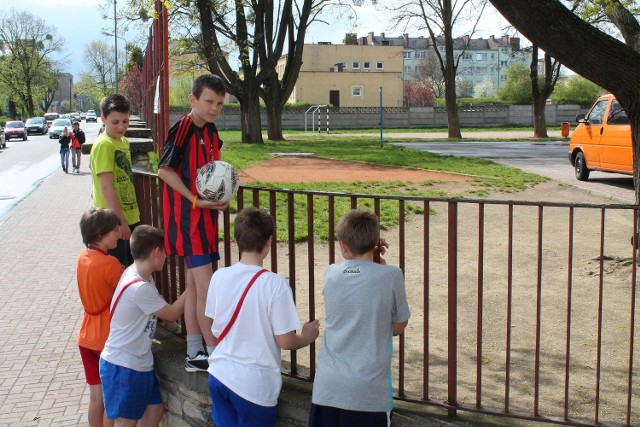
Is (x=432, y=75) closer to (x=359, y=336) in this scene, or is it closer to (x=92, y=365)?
(x=92, y=365)

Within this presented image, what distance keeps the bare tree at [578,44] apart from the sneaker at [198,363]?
3.87 metres

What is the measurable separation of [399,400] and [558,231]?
23.4ft

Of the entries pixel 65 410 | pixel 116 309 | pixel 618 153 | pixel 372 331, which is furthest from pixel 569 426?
pixel 618 153

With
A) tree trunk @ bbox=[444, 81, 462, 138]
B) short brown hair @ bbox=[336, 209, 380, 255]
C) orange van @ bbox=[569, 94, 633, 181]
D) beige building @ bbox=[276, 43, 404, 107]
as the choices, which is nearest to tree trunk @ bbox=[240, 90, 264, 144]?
tree trunk @ bbox=[444, 81, 462, 138]

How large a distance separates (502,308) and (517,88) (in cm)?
6253

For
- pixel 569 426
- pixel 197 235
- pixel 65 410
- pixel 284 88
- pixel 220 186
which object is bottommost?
pixel 65 410

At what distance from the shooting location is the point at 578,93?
211ft

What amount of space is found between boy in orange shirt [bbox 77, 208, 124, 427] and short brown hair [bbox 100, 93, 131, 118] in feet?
2.98

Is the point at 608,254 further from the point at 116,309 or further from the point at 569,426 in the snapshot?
the point at 116,309

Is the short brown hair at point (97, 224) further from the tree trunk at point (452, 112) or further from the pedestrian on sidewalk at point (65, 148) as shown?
the tree trunk at point (452, 112)

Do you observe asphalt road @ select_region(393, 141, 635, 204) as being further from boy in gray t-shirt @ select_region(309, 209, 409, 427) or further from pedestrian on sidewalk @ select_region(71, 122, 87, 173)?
pedestrian on sidewalk @ select_region(71, 122, 87, 173)

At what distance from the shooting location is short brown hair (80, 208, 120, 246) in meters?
4.26

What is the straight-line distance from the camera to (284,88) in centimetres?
3588

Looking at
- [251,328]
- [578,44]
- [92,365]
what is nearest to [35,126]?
[578,44]
